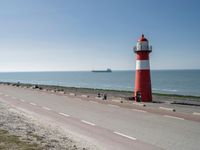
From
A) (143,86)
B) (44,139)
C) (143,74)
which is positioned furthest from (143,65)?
(44,139)

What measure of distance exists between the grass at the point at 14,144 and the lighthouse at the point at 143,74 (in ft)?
51.3

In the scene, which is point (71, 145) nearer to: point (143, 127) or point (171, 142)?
point (171, 142)

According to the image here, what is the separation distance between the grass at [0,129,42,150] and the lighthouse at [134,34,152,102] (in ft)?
51.3

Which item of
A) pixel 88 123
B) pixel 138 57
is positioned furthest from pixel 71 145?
pixel 138 57

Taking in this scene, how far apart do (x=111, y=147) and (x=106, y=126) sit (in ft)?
12.1

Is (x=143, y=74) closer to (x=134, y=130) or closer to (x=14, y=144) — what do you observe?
(x=134, y=130)

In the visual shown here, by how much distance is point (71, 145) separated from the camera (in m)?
9.22

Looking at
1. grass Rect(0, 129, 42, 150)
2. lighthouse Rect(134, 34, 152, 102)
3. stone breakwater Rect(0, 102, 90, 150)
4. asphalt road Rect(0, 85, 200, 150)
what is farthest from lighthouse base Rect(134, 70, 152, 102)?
grass Rect(0, 129, 42, 150)

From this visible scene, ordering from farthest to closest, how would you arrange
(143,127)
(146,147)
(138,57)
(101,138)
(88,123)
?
(138,57), (88,123), (143,127), (101,138), (146,147)

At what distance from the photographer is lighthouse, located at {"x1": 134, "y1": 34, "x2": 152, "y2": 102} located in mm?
24141

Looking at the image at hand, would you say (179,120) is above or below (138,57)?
below

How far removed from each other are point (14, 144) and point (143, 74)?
16.7 m

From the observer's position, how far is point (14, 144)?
8445 mm

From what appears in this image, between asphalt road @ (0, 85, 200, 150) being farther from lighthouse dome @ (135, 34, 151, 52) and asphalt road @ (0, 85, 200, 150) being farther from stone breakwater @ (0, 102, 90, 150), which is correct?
lighthouse dome @ (135, 34, 151, 52)
